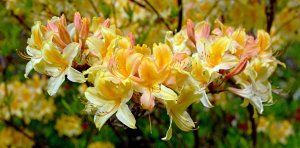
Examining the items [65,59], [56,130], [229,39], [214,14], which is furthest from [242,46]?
[56,130]

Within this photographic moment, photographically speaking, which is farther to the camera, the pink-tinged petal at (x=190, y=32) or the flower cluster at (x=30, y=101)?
the flower cluster at (x=30, y=101)

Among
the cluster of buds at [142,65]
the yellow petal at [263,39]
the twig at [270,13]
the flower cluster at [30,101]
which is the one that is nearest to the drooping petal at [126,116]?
the cluster of buds at [142,65]

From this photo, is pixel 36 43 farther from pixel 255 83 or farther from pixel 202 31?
pixel 255 83

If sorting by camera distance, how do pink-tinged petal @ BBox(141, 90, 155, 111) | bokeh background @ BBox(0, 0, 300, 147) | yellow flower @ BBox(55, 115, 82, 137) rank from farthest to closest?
yellow flower @ BBox(55, 115, 82, 137)
bokeh background @ BBox(0, 0, 300, 147)
pink-tinged petal @ BBox(141, 90, 155, 111)

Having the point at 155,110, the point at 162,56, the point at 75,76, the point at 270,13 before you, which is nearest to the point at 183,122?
the point at 162,56

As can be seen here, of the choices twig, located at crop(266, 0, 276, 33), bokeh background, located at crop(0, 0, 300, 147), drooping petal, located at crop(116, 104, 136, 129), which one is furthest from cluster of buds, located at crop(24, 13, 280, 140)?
twig, located at crop(266, 0, 276, 33)

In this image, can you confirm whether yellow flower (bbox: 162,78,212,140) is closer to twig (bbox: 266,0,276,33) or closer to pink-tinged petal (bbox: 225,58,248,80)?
pink-tinged petal (bbox: 225,58,248,80)

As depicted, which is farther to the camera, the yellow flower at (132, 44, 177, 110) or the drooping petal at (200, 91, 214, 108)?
the drooping petal at (200, 91, 214, 108)

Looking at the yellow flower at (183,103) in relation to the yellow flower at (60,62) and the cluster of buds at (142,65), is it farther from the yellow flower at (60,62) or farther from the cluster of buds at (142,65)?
the yellow flower at (60,62)
